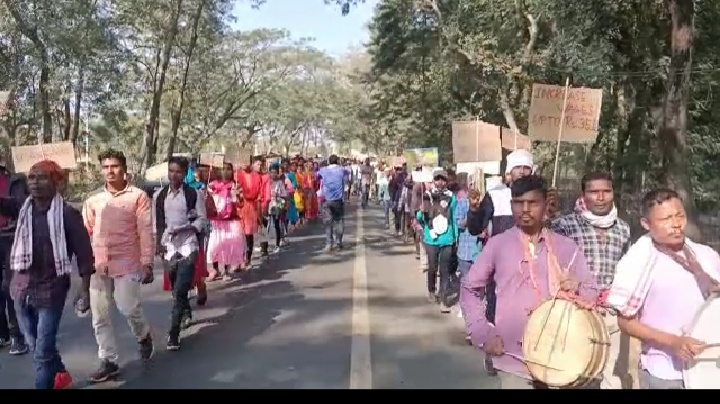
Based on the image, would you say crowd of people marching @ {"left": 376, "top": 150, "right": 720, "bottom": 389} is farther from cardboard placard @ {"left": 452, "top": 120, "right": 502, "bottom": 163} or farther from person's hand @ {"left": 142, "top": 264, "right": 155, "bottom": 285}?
cardboard placard @ {"left": 452, "top": 120, "right": 502, "bottom": 163}

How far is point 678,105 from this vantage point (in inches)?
486

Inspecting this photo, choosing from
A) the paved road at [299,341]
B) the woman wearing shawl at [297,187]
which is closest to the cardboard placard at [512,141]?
the paved road at [299,341]

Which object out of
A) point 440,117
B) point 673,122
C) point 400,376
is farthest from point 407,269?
point 440,117

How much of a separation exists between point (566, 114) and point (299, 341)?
393cm

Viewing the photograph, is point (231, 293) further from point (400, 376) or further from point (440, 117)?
point (440, 117)

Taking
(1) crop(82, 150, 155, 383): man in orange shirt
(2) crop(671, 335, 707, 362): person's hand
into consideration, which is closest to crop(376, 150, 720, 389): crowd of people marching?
(2) crop(671, 335, 707, 362): person's hand

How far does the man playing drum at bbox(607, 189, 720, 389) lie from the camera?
3293 mm

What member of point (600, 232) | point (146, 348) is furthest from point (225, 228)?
point (600, 232)

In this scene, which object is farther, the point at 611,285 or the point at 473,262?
the point at 473,262

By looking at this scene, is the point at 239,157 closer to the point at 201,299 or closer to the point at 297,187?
the point at 297,187

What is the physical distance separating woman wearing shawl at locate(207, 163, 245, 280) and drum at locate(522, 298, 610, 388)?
823cm

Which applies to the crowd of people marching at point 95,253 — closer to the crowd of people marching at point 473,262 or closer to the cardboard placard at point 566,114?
the crowd of people marching at point 473,262

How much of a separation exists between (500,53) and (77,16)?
1199 cm
